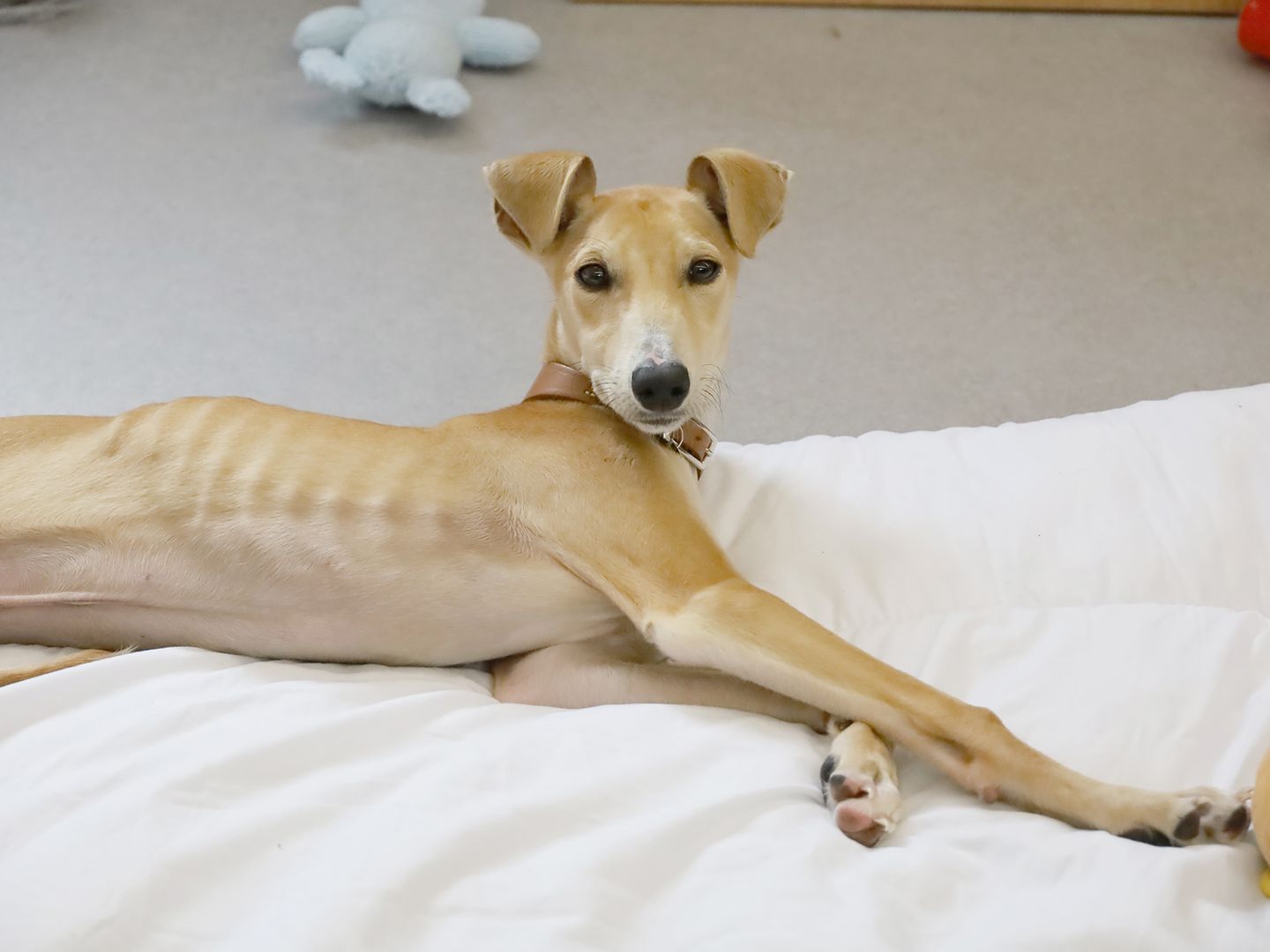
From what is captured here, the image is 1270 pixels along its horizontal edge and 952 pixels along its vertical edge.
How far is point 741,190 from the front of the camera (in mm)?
2244

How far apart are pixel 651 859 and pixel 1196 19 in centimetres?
560

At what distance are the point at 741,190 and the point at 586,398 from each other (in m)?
0.48

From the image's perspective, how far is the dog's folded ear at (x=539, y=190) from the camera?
2.22 metres

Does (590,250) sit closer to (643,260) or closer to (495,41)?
(643,260)

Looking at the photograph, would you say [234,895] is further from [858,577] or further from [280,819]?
[858,577]

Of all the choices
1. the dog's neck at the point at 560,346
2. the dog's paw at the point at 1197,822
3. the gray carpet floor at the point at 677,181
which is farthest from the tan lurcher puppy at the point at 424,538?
the gray carpet floor at the point at 677,181

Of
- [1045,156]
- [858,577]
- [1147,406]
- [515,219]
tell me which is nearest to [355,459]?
[515,219]

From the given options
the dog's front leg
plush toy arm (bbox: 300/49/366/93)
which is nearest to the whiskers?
the dog's front leg

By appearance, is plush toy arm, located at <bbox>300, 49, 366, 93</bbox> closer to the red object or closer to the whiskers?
the whiskers

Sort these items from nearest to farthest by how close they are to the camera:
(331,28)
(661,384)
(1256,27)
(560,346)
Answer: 1. (661,384)
2. (560,346)
3. (331,28)
4. (1256,27)

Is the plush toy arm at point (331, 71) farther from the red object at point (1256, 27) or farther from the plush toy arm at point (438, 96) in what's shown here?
the red object at point (1256, 27)

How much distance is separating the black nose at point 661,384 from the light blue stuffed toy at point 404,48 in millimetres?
2914

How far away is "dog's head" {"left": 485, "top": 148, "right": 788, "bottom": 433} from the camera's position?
204 cm

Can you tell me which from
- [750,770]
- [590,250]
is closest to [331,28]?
[590,250]
